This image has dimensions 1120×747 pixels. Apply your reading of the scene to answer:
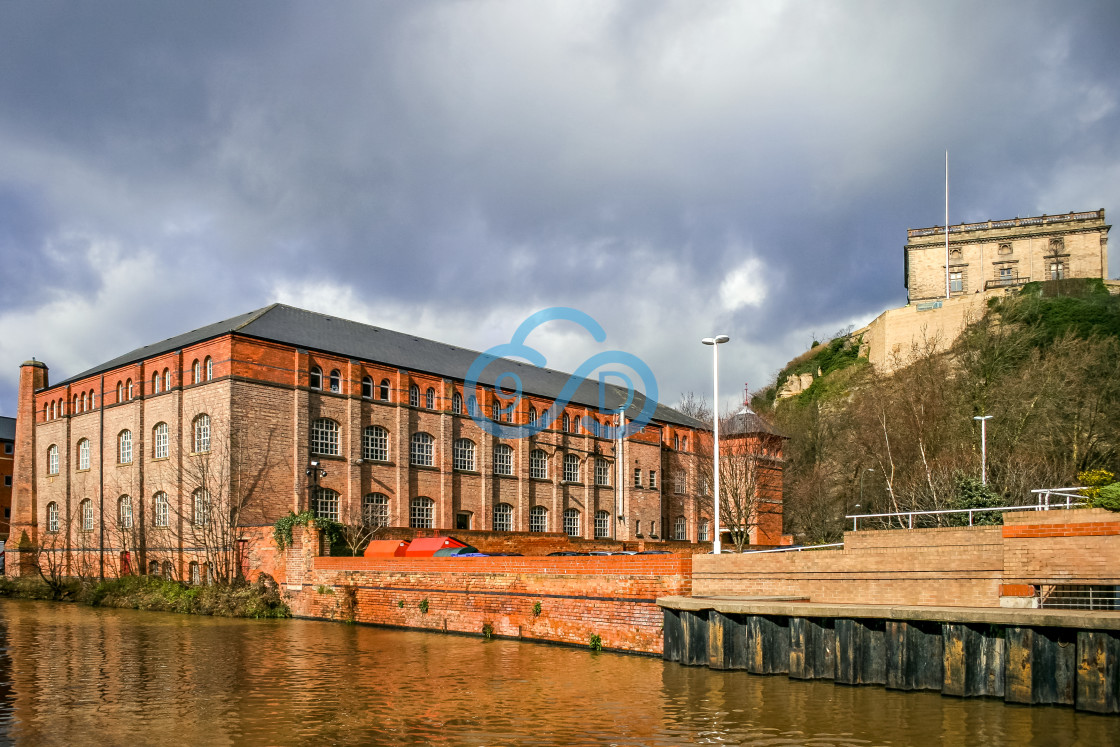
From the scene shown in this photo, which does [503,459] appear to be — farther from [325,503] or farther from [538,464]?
[325,503]

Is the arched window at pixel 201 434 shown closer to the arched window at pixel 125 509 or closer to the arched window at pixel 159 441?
the arched window at pixel 159 441

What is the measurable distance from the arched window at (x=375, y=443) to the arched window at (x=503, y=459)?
759 cm

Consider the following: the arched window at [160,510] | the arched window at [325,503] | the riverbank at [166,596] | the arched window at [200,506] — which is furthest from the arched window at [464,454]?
the riverbank at [166,596]

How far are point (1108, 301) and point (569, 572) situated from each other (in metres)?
49.8

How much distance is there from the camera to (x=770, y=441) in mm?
53000

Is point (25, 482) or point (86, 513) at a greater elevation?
point (25, 482)

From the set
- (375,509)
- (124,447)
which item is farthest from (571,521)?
(124,447)

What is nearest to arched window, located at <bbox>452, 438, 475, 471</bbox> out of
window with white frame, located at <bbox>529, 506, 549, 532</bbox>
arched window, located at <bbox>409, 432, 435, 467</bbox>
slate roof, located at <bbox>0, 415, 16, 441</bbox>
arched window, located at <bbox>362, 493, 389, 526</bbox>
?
arched window, located at <bbox>409, 432, 435, 467</bbox>

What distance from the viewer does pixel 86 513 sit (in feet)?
149

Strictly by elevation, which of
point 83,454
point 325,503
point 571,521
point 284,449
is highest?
point 284,449

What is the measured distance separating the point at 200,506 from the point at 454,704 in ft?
90.6

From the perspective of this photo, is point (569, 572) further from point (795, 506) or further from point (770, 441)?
point (795, 506)

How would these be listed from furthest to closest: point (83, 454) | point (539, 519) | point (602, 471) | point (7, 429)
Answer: point (7, 429)
point (602, 471)
point (539, 519)
point (83, 454)

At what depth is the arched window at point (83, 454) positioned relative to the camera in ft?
151
